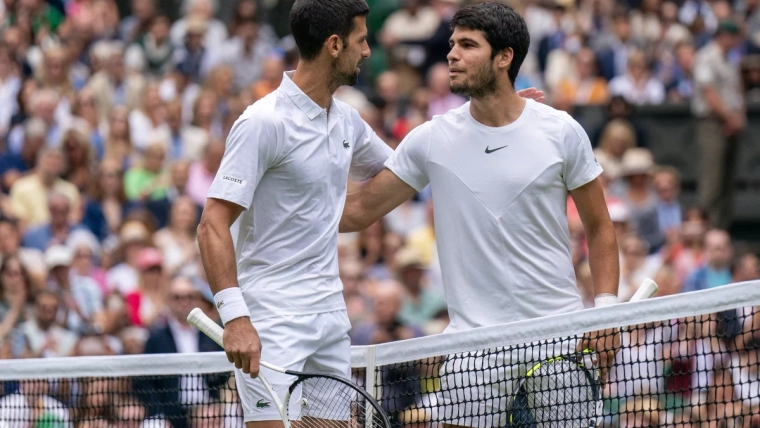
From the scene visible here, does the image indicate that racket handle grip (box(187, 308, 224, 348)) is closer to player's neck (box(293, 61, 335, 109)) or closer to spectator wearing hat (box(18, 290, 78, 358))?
player's neck (box(293, 61, 335, 109))

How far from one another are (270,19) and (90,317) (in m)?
6.53

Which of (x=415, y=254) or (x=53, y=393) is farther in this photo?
(x=415, y=254)

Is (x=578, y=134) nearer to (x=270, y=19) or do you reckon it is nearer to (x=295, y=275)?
(x=295, y=275)

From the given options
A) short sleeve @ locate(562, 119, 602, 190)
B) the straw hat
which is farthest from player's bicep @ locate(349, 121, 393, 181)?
the straw hat

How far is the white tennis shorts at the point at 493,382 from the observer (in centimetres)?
558

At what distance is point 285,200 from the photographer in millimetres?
5469

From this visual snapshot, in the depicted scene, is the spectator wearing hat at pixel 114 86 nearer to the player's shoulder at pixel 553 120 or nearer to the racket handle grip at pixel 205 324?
the player's shoulder at pixel 553 120

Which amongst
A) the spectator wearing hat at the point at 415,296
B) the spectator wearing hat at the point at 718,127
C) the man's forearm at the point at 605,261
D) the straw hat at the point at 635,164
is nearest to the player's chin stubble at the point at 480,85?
the man's forearm at the point at 605,261

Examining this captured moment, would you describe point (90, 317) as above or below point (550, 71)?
below

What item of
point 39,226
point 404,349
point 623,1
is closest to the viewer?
point 404,349

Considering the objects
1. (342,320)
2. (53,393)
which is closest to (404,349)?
(342,320)

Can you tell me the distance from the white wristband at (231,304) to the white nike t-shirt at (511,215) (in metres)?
0.96

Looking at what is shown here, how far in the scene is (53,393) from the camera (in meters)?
7.60

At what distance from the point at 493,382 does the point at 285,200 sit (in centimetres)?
109
